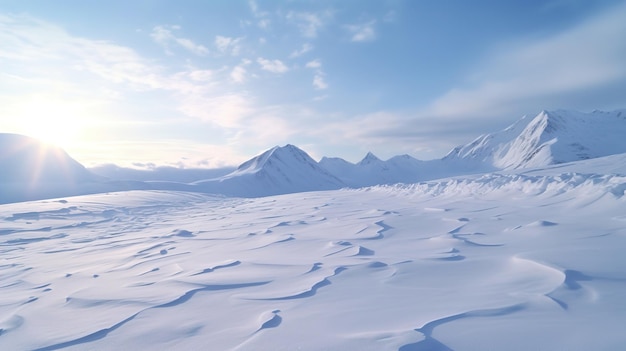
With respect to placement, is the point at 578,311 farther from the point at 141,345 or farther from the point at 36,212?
the point at 36,212

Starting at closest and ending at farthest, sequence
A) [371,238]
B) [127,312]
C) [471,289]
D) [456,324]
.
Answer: [456,324], [471,289], [127,312], [371,238]

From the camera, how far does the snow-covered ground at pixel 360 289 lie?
2348 millimetres

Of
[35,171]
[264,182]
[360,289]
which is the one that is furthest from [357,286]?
[264,182]

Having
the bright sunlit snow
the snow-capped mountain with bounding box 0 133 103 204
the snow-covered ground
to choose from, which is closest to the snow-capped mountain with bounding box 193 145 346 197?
the snow-capped mountain with bounding box 0 133 103 204

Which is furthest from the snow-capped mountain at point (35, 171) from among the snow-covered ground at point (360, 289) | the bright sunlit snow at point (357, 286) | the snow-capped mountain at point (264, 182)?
the snow-covered ground at point (360, 289)

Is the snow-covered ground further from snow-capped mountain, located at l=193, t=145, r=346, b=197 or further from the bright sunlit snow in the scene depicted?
snow-capped mountain, located at l=193, t=145, r=346, b=197

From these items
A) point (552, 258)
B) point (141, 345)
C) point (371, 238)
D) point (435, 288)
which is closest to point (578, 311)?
point (435, 288)

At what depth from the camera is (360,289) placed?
3451 mm

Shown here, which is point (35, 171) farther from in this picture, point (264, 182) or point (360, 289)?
point (264, 182)

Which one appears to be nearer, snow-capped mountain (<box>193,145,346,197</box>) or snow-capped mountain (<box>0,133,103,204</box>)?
snow-capped mountain (<box>0,133,103,204</box>)

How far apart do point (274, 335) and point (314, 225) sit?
6.11m

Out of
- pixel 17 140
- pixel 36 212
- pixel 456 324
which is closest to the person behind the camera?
pixel 456 324

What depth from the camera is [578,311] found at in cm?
239

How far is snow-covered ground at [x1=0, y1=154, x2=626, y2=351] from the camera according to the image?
7.70 feet
